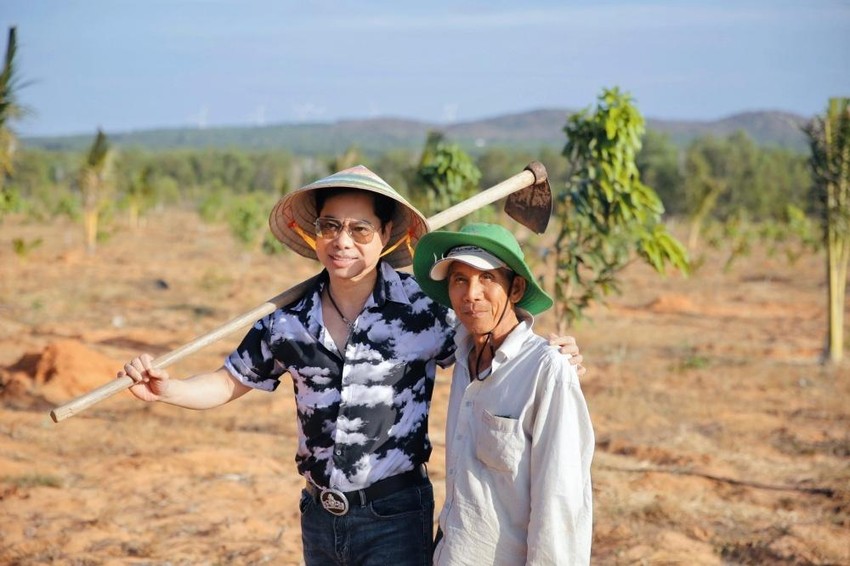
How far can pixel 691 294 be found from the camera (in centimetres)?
1836

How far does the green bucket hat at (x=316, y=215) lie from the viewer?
224cm

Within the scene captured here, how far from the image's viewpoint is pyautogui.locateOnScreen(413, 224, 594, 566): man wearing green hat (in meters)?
1.85

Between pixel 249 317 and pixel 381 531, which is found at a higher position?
pixel 249 317

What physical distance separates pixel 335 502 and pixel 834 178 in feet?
29.5

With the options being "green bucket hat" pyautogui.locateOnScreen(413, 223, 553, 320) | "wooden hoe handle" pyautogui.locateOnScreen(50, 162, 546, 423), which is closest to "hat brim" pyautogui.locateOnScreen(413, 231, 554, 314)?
"green bucket hat" pyautogui.locateOnScreen(413, 223, 553, 320)

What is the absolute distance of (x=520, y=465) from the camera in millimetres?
1913

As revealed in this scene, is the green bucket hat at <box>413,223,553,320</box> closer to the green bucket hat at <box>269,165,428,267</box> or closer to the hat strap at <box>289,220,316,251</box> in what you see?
the green bucket hat at <box>269,165,428,267</box>

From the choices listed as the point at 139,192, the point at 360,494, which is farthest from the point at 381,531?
the point at 139,192

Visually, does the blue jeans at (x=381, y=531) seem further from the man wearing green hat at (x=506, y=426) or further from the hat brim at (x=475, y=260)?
the hat brim at (x=475, y=260)

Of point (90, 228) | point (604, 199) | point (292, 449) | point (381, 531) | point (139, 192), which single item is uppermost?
point (139, 192)

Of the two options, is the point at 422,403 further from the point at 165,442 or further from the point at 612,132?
the point at 165,442

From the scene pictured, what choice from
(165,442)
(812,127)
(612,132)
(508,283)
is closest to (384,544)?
(508,283)

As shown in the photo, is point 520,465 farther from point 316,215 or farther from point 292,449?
point 292,449

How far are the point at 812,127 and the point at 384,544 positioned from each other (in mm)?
8846
